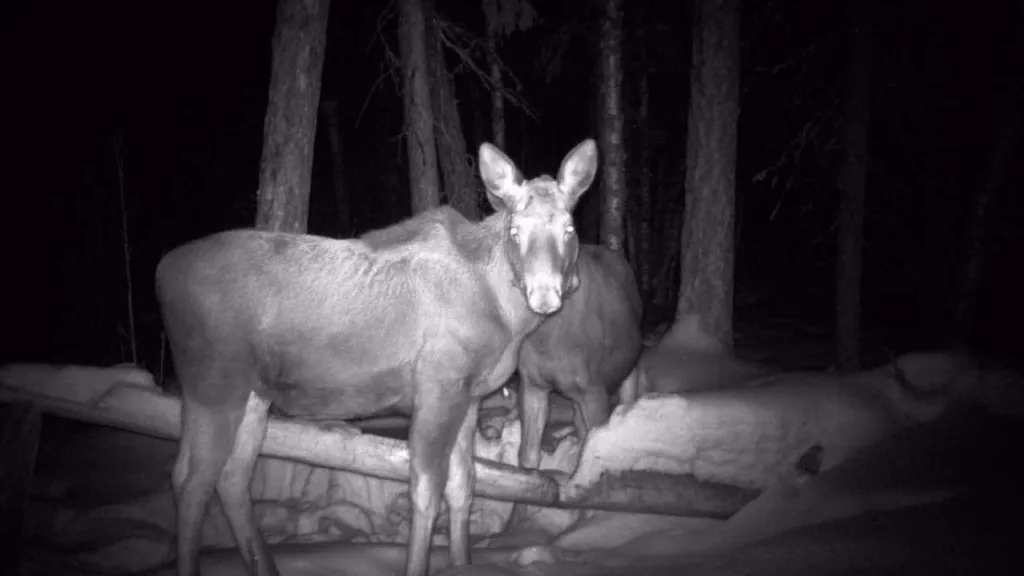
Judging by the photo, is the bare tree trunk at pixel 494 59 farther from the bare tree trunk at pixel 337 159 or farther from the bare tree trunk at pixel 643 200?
the bare tree trunk at pixel 337 159

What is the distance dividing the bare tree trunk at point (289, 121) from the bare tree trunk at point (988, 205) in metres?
11.3

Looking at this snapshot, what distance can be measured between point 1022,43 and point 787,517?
34.2 ft

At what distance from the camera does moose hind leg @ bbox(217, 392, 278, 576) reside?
497cm

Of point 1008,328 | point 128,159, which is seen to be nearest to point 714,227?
point 1008,328

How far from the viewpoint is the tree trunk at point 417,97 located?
424 inches

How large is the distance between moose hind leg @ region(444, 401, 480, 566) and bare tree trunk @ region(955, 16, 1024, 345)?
10246 millimetres

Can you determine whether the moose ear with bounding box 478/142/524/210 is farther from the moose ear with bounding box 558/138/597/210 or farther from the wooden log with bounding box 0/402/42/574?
the wooden log with bounding box 0/402/42/574

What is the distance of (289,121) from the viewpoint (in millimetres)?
7715

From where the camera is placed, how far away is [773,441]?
538 cm

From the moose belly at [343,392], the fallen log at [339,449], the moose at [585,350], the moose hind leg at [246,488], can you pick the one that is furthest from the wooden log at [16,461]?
the moose at [585,350]

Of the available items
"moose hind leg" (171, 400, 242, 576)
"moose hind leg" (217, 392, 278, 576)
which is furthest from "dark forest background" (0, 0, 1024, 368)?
"moose hind leg" (171, 400, 242, 576)

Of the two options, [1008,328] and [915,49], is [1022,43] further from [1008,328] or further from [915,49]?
[1008,328]

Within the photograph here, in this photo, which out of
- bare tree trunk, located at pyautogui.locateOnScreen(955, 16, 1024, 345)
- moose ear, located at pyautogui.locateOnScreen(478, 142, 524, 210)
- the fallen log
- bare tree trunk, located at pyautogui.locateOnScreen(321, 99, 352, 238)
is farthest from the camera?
bare tree trunk, located at pyautogui.locateOnScreen(321, 99, 352, 238)

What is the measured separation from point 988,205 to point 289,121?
1205 centimetres
